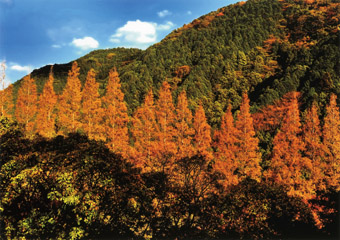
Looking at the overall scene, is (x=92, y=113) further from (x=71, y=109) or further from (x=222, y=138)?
(x=222, y=138)

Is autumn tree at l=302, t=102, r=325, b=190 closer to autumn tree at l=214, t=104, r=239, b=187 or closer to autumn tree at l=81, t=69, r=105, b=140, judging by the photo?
autumn tree at l=214, t=104, r=239, b=187

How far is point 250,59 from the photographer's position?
162 ft

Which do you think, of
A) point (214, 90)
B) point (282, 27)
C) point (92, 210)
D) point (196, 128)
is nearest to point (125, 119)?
point (196, 128)

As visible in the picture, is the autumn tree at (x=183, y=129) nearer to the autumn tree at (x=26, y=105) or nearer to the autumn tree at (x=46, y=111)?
the autumn tree at (x=46, y=111)

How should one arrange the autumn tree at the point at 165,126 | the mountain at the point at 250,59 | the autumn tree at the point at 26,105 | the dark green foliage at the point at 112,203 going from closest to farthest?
the dark green foliage at the point at 112,203
the autumn tree at the point at 165,126
the autumn tree at the point at 26,105
the mountain at the point at 250,59

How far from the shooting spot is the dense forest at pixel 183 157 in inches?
298

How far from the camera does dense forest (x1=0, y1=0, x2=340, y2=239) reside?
24.9 feet

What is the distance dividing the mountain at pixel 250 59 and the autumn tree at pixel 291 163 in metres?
8.59

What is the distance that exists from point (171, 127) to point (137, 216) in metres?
12.7

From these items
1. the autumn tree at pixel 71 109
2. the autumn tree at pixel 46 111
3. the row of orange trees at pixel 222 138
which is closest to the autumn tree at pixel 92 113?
the row of orange trees at pixel 222 138

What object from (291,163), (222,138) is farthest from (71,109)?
(291,163)

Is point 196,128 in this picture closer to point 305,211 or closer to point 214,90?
point 305,211

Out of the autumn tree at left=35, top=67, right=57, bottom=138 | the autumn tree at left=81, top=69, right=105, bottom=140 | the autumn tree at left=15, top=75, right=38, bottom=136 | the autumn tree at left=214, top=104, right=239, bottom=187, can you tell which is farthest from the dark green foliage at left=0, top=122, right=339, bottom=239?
the autumn tree at left=15, top=75, right=38, bottom=136

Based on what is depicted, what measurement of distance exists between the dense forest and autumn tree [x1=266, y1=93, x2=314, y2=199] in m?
0.09
